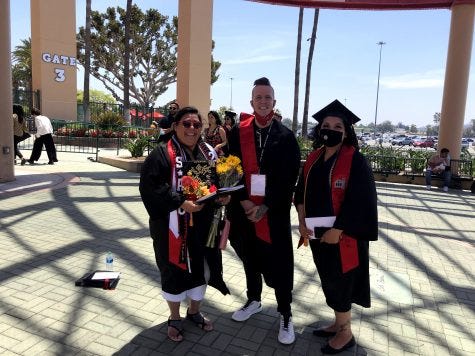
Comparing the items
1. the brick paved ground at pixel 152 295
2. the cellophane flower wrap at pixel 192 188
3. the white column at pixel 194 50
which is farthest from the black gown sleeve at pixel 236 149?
the white column at pixel 194 50

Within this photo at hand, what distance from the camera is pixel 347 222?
2941 millimetres

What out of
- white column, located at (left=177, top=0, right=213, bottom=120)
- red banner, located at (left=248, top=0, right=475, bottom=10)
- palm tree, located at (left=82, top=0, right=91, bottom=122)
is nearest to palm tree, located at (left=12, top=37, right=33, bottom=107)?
palm tree, located at (left=82, top=0, right=91, bottom=122)

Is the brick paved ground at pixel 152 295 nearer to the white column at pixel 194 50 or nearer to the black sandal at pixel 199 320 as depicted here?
the black sandal at pixel 199 320

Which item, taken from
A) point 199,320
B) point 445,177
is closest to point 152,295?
point 199,320

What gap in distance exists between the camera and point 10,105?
8.59 meters

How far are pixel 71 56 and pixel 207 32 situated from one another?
8112mm

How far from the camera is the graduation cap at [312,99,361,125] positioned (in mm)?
3098

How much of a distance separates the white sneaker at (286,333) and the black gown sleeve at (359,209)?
97 cm

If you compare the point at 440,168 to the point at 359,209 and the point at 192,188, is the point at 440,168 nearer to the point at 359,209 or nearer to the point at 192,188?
the point at 359,209

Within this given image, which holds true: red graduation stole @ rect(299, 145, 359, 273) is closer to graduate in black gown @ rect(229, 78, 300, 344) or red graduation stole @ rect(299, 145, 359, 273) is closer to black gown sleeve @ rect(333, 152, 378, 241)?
black gown sleeve @ rect(333, 152, 378, 241)

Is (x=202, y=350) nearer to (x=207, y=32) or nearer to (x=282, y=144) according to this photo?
(x=282, y=144)

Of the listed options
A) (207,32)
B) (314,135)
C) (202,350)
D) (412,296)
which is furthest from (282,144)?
(207,32)

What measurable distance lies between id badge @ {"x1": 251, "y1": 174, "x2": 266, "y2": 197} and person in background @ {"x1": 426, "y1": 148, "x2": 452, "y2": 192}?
36.4 ft

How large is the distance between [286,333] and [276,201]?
106 centimetres
